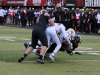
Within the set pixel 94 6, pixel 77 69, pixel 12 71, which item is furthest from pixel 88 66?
pixel 94 6

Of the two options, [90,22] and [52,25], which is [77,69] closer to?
[52,25]

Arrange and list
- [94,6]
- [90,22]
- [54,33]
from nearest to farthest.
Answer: [54,33]
[90,22]
[94,6]

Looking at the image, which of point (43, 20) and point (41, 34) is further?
point (43, 20)

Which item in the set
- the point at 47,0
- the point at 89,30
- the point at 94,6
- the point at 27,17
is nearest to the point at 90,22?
the point at 89,30

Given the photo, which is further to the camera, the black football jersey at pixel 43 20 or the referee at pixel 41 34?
the black football jersey at pixel 43 20

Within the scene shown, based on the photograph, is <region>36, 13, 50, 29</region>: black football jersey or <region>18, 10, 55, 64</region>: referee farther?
<region>36, 13, 50, 29</region>: black football jersey

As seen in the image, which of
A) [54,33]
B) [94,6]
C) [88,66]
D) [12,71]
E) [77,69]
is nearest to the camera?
[12,71]

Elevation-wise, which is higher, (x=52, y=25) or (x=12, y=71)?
(x=52, y=25)

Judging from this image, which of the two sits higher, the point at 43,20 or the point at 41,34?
the point at 43,20

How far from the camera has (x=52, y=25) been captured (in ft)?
28.0

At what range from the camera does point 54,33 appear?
8758 millimetres

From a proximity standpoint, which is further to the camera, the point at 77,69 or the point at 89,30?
the point at 89,30

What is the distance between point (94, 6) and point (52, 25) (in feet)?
86.9

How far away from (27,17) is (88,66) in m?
21.1
